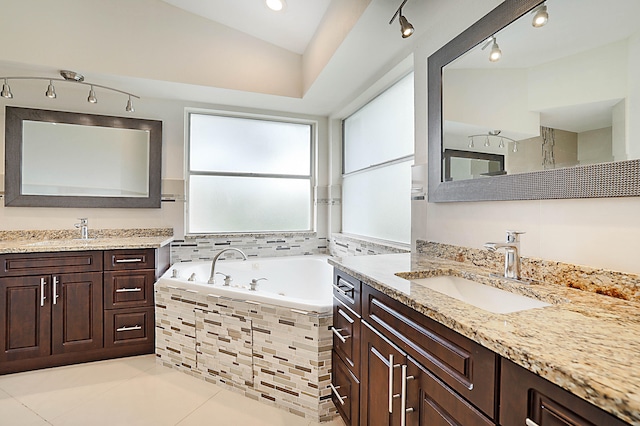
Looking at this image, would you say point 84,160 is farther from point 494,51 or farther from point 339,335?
point 494,51

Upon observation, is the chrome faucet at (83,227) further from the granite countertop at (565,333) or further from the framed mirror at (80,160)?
the granite countertop at (565,333)

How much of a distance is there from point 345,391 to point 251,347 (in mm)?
693

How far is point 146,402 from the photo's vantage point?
6.27 ft

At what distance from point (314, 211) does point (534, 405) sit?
Answer: 3135 mm

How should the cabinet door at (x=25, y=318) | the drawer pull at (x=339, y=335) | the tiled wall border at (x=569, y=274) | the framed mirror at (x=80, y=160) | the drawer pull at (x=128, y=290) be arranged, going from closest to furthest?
the tiled wall border at (x=569, y=274)
the drawer pull at (x=339, y=335)
the cabinet door at (x=25, y=318)
the drawer pull at (x=128, y=290)
the framed mirror at (x=80, y=160)

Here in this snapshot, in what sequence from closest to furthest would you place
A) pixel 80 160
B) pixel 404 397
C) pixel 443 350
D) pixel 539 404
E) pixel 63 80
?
pixel 539 404 < pixel 443 350 < pixel 404 397 < pixel 63 80 < pixel 80 160

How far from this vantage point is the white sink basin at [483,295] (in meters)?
1.10

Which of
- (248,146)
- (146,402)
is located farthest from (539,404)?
(248,146)

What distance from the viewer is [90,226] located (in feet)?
9.56

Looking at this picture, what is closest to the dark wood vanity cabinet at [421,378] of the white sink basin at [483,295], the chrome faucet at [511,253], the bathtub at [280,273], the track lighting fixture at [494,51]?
the white sink basin at [483,295]

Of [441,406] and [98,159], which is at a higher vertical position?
[98,159]

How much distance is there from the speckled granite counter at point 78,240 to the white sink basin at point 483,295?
2232 mm

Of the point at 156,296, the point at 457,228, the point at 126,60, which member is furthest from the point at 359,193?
the point at 126,60

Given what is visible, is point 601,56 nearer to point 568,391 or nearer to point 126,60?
point 568,391
